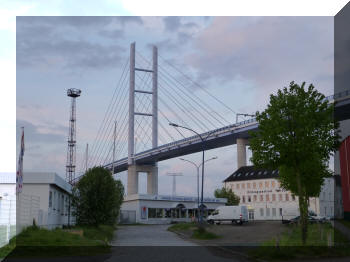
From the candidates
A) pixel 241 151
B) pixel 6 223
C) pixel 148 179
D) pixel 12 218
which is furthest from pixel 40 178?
pixel 148 179

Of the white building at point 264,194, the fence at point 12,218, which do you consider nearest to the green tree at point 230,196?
the white building at point 264,194

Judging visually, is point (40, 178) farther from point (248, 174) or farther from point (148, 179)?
point (248, 174)

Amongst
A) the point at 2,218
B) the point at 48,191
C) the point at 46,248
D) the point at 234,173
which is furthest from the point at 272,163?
the point at 234,173

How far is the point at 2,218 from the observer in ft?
56.2

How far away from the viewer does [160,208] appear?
227ft

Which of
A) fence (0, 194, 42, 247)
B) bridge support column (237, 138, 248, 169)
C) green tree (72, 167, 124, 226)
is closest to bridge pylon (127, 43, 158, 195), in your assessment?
bridge support column (237, 138, 248, 169)

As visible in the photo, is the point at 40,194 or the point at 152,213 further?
the point at 152,213

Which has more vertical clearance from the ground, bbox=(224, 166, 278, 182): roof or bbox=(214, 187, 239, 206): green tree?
bbox=(224, 166, 278, 182): roof

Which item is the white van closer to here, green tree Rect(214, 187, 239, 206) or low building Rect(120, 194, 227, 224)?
low building Rect(120, 194, 227, 224)

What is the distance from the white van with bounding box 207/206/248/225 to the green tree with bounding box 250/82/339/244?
26364 mm

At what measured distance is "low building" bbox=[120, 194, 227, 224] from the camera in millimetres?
66875

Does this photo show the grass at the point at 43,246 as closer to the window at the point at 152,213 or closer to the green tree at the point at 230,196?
the window at the point at 152,213

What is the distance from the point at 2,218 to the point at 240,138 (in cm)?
6632

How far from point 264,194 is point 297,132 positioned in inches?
2736
